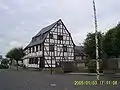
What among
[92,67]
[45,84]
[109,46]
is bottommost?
[45,84]

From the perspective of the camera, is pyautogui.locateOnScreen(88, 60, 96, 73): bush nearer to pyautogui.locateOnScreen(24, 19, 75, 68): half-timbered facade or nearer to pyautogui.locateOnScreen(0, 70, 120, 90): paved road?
pyautogui.locateOnScreen(0, 70, 120, 90): paved road

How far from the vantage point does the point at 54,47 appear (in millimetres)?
52062

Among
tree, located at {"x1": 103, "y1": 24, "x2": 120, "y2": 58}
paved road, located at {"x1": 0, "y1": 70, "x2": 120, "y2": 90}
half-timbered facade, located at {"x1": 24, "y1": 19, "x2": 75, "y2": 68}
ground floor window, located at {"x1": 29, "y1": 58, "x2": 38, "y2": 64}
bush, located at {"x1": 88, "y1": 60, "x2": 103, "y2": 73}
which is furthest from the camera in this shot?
ground floor window, located at {"x1": 29, "y1": 58, "x2": 38, "y2": 64}

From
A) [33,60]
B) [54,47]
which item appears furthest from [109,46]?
[33,60]

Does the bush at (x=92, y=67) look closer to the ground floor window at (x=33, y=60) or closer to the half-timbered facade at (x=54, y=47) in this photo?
the half-timbered facade at (x=54, y=47)

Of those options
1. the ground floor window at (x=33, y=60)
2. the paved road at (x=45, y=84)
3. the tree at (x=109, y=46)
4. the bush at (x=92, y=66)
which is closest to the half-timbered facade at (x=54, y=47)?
the ground floor window at (x=33, y=60)

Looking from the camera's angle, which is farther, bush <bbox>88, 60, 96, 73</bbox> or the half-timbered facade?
the half-timbered facade

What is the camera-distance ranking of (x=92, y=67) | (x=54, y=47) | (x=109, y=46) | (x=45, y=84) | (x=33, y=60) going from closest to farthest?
1. (x=45, y=84)
2. (x=92, y=67)
3. (x=109, y=46)
4. (x=54, y=47)
5. (x=33, y=60)

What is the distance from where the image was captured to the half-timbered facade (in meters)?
50.9

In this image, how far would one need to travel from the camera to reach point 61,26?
2094 inches

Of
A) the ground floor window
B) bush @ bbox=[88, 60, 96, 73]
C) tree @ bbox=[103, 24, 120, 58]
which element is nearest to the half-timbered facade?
the ground floor window

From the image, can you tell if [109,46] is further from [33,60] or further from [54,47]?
[33,60]

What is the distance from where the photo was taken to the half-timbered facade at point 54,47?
50.9 meters

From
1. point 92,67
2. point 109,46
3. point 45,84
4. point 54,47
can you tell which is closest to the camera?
point 45,84
